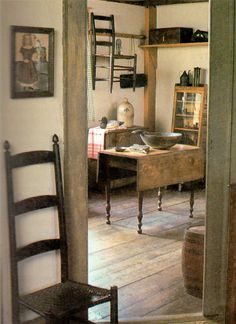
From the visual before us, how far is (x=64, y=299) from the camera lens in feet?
8.93

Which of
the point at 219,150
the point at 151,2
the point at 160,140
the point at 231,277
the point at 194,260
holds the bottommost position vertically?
the point at 194,260

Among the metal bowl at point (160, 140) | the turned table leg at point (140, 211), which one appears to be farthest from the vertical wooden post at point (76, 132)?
the metal bowl at point (160, 140)

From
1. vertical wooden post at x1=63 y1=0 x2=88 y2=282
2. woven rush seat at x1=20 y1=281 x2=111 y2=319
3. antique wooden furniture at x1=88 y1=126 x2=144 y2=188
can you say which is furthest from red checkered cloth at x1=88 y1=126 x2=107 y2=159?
woven rush seat at x1=20 y1=281 x2=111 y2=319

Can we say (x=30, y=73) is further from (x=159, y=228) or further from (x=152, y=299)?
(x=159, y=228)

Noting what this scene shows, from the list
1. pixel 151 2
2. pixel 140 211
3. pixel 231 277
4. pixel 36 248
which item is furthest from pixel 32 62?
pixel 151 2

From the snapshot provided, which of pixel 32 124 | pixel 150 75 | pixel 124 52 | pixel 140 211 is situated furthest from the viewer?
pixel 150 75

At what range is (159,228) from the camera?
545cm

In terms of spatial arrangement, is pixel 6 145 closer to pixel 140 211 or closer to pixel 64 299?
pixel 64 299

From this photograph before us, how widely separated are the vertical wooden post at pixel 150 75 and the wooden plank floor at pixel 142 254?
1520 millimetres

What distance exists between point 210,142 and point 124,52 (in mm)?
4405

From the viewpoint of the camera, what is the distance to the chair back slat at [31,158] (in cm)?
279

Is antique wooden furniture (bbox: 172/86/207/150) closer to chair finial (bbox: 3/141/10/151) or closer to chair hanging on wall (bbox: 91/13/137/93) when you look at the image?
chair hanging on wall (bbox: 91/13/137/93)

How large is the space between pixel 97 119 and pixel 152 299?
12.5 feet

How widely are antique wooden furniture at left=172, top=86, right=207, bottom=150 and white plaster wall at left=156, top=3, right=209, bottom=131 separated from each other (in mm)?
285
